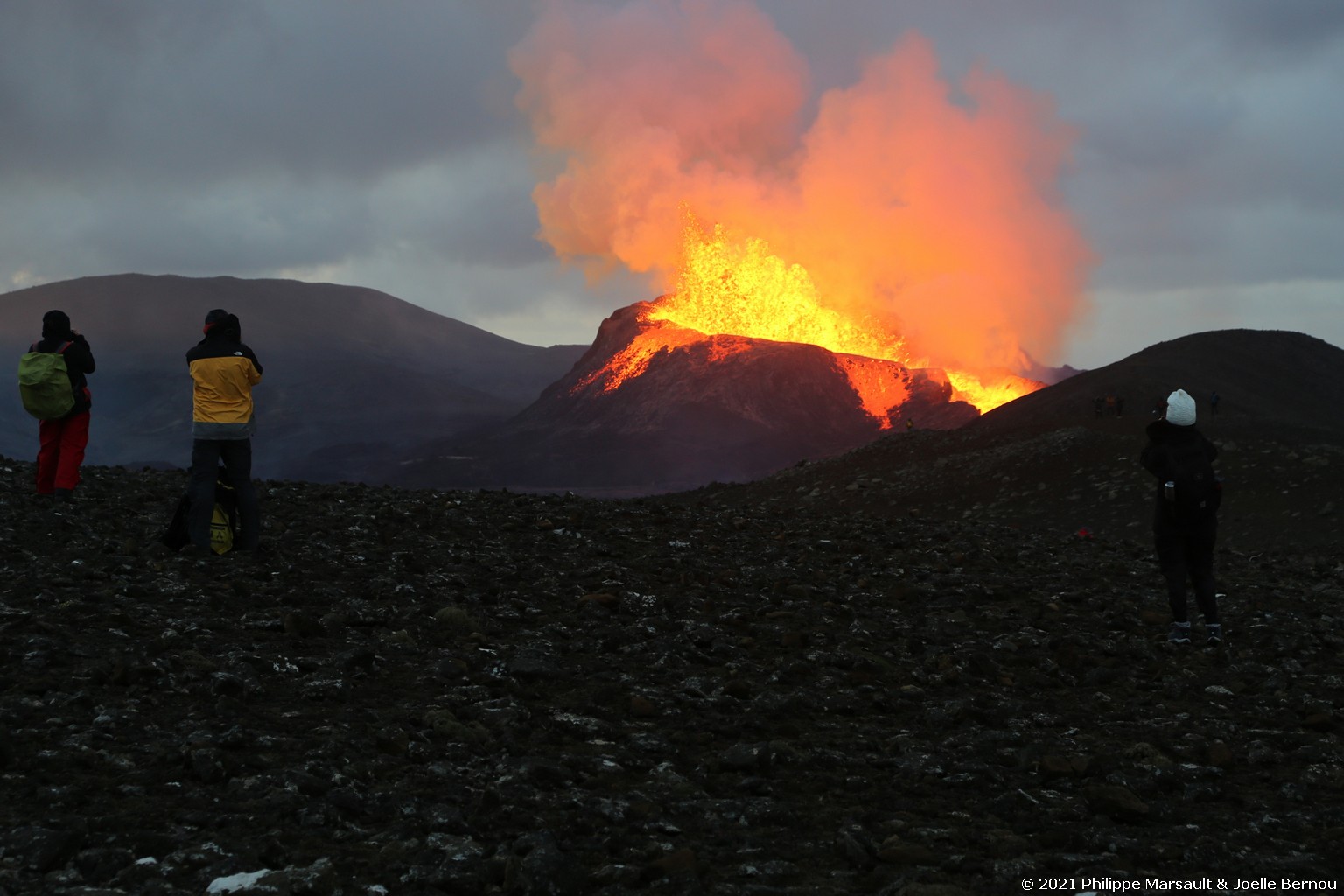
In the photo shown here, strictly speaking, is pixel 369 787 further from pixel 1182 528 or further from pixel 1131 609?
pixel 1131 609

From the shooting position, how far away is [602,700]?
678cm

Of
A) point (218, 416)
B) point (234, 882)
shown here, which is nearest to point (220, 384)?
point (218, 416)

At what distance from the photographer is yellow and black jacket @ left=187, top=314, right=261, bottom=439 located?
9367 millimetres

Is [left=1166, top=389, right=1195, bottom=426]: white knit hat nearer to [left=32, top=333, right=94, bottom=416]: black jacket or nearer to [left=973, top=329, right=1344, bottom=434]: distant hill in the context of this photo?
[left=32, top=333, right=94, bottom=416]: black jacket

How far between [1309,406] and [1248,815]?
53.3 metres

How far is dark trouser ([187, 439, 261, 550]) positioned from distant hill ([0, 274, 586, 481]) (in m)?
101

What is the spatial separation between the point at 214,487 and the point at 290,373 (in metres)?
158

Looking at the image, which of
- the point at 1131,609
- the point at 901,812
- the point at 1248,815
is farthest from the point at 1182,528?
the point at 901,812

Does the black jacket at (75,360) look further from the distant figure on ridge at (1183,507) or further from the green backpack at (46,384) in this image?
the distant figure on ridge at (1183,507)

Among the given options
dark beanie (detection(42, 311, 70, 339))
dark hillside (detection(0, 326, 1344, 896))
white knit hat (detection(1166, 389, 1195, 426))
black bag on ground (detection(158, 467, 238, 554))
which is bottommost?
dark hillside (detection(0, 326, 1344, 896))

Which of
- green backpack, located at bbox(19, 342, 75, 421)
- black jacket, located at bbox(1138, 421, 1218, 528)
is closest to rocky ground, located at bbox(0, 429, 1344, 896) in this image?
green backpack, located at bbox(19, 342, 75, 421)

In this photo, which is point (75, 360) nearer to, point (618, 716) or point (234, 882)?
point (618, 716)

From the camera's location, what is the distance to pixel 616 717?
258 inches

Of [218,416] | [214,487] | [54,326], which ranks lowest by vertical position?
[214,487]
